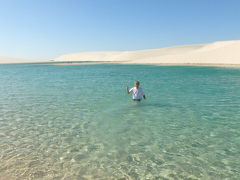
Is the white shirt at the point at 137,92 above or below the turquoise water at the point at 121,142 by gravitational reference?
above

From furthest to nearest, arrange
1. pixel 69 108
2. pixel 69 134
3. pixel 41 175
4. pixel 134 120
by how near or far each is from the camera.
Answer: pixel 69 108 < pixel 134 120 < pixel 69 134 < pixel 41 175

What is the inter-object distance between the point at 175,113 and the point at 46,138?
6820 mm

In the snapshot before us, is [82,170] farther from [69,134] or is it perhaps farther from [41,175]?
[69,134]

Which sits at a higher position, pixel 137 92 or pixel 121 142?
pixel 137 92

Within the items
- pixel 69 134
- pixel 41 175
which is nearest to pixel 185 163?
pixel 41 175

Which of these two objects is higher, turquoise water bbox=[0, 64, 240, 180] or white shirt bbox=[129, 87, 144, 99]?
white shirt bbox=[129, 87, 144, 99]

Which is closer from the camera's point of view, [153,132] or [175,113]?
[153,132]

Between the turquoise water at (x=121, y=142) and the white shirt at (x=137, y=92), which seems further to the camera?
the white shirt at (x=137, y=92)

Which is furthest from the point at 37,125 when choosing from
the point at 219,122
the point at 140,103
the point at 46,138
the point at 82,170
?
the point at 219,122

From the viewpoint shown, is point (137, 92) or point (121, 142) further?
point (137, 92)

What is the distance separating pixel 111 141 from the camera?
7.61 metres

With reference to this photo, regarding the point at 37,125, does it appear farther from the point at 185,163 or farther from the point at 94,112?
the point at 185,163

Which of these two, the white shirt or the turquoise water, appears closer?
the turquoise water

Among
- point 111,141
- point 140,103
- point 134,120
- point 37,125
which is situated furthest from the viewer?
point 140,103
